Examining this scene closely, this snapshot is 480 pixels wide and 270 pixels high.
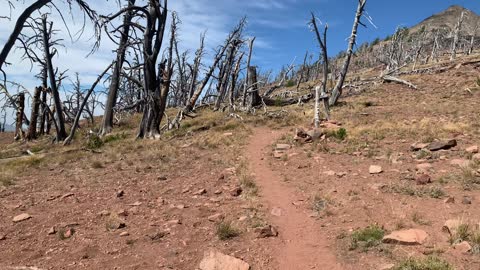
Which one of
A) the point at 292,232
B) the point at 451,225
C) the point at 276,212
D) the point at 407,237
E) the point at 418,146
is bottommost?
the point at 292,232

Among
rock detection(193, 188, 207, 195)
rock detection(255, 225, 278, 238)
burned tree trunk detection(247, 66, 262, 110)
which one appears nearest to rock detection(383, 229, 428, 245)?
rock detection(255, 225, 278, 238)

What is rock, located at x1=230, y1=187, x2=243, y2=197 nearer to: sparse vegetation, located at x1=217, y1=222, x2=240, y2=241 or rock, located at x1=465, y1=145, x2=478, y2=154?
sparse vegetation, located at x1=217, y1=222, x2=240, y2=241

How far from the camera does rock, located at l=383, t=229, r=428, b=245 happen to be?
18.6ft

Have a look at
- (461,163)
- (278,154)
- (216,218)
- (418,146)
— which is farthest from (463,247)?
(278,154)

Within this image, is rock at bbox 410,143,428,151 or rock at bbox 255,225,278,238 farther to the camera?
rock at bbox 410,143,428,151

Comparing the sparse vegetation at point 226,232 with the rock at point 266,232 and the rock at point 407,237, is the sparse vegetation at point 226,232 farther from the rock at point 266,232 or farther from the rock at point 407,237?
the rock at point 407,237

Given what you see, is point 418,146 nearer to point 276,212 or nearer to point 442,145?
point 442,145

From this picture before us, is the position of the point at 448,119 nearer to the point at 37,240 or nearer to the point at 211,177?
the point at 211,177

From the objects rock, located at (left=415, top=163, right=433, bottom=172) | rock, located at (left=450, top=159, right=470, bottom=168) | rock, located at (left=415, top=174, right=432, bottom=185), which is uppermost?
rock, located at (left=450, top=159, right=470, bottom=168)

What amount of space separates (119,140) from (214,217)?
1080cm

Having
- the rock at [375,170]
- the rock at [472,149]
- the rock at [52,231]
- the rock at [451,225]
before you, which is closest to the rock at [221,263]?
the rock at [451,225]

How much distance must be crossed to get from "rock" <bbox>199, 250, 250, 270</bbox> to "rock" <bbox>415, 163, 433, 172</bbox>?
213 inches

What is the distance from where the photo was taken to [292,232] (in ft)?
22.1

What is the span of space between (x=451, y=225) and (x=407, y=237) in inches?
29.2
